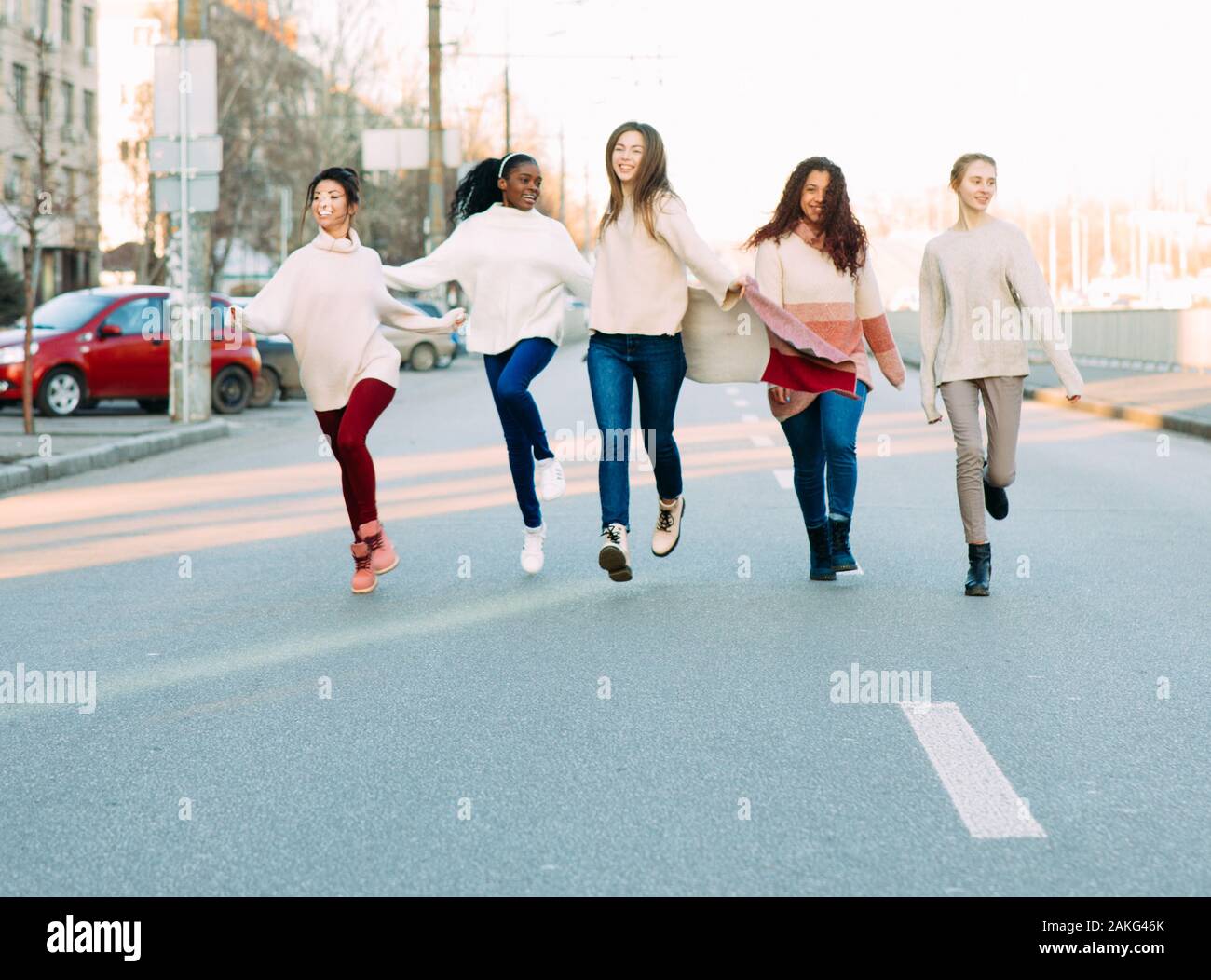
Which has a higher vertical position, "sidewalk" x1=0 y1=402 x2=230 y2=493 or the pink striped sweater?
the pink striped sweater

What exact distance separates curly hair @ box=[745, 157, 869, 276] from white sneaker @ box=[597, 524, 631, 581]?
141 centimetres

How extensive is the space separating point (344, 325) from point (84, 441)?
967cm

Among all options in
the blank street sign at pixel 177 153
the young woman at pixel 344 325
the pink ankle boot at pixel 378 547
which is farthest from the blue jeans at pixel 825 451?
the blank street sign at pixel 177 153

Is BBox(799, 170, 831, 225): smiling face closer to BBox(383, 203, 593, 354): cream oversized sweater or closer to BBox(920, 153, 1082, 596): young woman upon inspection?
BBox(920, 153, 1082, 596): young woman

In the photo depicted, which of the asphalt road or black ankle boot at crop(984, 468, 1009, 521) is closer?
the asphalt road

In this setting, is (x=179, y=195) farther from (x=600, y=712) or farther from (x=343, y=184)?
(x=600, y=712)

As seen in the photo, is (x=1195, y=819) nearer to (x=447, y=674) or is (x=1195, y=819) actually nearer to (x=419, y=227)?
(x=447, y=674)

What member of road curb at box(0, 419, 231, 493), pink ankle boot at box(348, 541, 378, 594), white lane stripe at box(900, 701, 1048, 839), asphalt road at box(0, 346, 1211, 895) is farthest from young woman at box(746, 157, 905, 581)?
road curb at box(0, 419, 231, 493)

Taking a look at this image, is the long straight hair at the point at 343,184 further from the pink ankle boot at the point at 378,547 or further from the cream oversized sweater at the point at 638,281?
the pink ankle boot at the point at 378,547

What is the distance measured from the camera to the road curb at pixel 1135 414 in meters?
20.1

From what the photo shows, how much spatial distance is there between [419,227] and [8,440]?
5673 centimetres

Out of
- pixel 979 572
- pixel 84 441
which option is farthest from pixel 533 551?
pixel 84 441

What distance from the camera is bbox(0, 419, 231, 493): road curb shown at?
47.0 feet

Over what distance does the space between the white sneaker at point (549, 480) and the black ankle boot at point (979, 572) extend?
1945 millimetres
